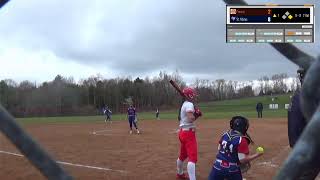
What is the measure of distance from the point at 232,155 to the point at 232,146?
0.42 feet

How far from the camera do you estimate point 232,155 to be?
20.9ft

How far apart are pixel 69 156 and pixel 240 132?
387 inches

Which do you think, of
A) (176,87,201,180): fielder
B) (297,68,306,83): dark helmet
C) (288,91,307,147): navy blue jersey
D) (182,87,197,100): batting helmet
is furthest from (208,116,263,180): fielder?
(297,68,306,83): dark helmet

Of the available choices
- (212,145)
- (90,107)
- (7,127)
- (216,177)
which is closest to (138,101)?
(90,107)

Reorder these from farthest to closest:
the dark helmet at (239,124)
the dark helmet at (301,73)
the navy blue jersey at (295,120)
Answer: the dark helmet at (239,124) < the navy blue jersey at (295,120) < the dark helmet at (301,73)

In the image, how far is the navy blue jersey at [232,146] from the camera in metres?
6.29

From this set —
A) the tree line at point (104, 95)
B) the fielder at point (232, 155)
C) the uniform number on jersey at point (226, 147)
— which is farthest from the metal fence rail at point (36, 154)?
the tree line at point (104, 95)

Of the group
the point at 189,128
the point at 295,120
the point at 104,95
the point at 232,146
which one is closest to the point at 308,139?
the point at 295,120

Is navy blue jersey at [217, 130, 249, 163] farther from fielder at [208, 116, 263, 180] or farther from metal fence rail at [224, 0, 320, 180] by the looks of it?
metal fence rail at [224, 0, 320, 180]

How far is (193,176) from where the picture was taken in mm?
9781

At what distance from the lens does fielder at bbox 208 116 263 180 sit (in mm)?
6289

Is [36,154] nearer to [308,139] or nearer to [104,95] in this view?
[308,139]

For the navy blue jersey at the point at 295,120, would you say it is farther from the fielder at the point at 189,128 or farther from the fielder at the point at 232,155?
the fielder at the point at 189,128

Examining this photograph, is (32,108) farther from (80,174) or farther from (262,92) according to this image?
(80,174)
